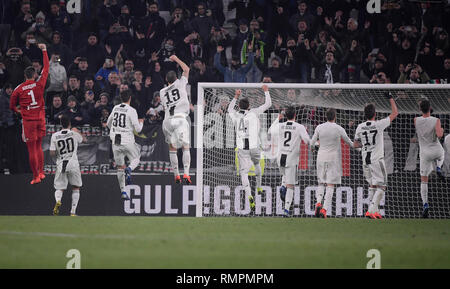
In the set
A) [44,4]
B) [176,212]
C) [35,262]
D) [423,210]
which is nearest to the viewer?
[35,262]

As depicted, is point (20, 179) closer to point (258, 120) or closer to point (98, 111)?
point (98, 111)

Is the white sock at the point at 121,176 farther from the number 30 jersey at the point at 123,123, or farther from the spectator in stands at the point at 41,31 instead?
the spectator in stands at the point at 41,31

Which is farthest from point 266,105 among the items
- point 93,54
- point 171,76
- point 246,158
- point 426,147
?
point 93,54

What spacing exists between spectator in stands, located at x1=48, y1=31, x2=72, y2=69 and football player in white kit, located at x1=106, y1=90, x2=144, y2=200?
14.5ft

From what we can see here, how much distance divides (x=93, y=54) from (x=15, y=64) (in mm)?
1908

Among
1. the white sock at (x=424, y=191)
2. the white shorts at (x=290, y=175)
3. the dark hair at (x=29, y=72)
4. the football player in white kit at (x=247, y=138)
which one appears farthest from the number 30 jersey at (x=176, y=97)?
the white sock at (x=424, y=191)

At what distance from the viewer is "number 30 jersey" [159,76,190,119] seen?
47.2 feet

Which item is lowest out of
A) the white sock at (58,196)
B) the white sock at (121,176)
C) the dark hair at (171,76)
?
the white sock at (58,196)

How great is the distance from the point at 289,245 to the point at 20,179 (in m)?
9.19

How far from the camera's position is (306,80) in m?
18.7

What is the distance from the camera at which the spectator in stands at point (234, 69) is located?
60.8 feet

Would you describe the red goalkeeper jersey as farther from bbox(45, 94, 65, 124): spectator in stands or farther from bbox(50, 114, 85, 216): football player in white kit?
bbox(45, 94, 65, 124): spectator in stands

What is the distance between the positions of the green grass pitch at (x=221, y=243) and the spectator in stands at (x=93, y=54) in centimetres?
662

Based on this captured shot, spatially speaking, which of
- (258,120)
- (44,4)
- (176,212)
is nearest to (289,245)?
(258,120)
